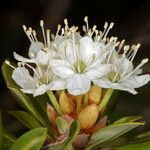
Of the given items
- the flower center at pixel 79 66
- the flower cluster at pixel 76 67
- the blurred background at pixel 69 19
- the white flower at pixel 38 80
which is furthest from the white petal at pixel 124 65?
the blurred background at pixel 69 19

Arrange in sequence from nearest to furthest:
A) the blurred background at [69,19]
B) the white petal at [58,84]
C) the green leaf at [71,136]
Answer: the green leaf at [71,136] < the white petal at [58,84] < the blurred background at [69,19]

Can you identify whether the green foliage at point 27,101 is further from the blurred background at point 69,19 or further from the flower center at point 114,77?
the blurred background at point 69,19

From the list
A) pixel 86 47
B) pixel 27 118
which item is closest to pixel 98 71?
pixel 86 47

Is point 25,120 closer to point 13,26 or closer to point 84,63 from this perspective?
point 84,63

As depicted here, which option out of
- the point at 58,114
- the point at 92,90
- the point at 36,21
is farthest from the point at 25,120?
the point at 36,21

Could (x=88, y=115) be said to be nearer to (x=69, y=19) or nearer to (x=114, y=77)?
(x=114, y=77)

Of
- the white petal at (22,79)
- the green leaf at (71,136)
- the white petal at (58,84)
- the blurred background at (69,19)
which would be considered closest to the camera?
the green leaf at (71,136)

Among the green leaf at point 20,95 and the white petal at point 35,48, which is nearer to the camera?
the green leaf at point 20,95
